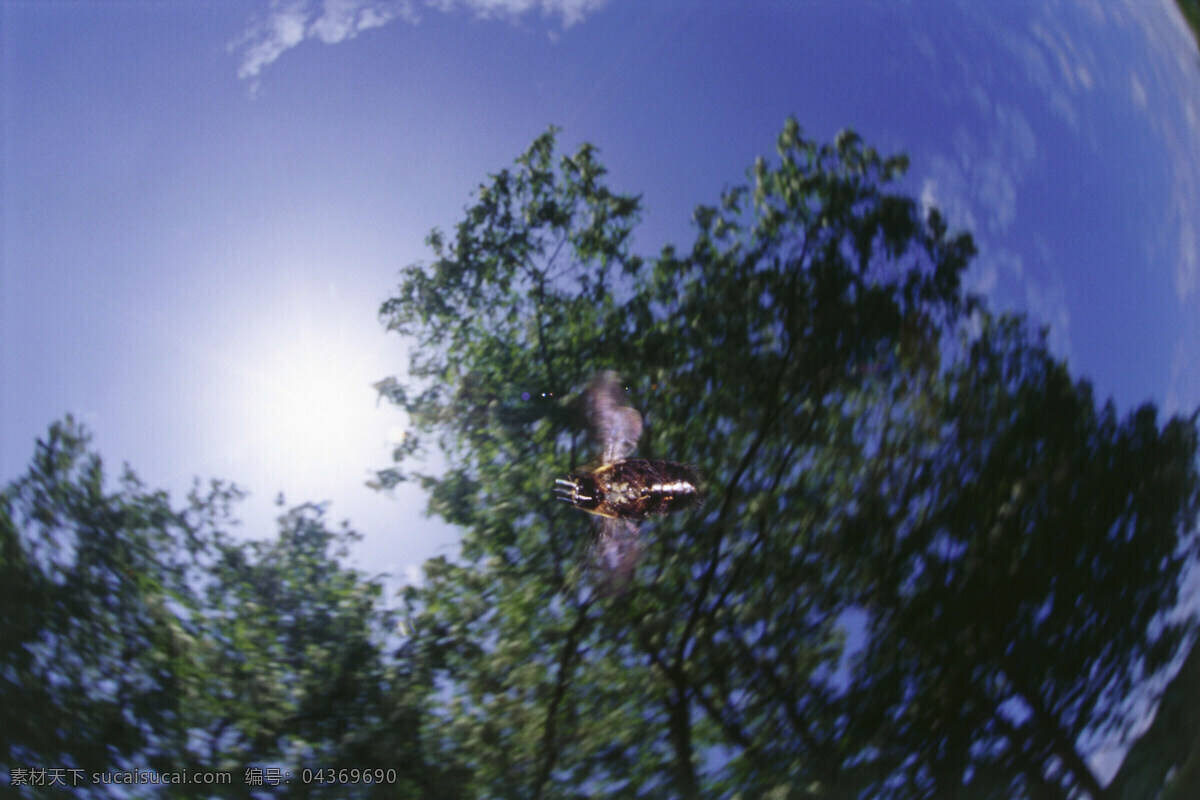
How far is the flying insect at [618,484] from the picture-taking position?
178 centimetres

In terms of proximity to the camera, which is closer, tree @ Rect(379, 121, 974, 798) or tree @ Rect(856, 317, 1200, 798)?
tree @ Rect(379, 121, 974, 798)

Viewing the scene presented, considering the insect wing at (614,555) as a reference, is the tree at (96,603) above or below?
above

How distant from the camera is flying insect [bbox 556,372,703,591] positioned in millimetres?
1782

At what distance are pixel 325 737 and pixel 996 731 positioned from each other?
1850 mm

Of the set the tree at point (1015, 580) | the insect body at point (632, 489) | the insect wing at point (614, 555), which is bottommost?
the tree at point (1015, 580)

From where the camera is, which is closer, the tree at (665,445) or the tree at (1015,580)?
the tree at (665,445)

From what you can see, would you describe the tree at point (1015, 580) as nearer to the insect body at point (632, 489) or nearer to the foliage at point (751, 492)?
the foliage at point (751, 492)

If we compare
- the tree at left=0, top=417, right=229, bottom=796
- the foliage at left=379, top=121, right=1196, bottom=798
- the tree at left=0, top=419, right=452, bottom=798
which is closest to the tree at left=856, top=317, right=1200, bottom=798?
the foliage at left=379, top=121, right=1196, bottom=798

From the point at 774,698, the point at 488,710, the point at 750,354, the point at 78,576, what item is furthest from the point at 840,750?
the point at 78,576

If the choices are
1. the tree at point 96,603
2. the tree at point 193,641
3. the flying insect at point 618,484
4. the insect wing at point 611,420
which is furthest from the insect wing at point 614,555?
the tree at point 96,603

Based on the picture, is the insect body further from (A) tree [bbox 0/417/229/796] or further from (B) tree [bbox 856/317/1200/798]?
(A) tree [bbox 0/417/229/796]

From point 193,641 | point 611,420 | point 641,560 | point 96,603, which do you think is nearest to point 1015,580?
point 641,560

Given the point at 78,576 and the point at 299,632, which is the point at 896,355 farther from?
the point at 78,576

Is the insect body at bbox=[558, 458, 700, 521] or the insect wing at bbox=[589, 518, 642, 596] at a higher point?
the insect body at bbox=[558, 458, 700, 521]
